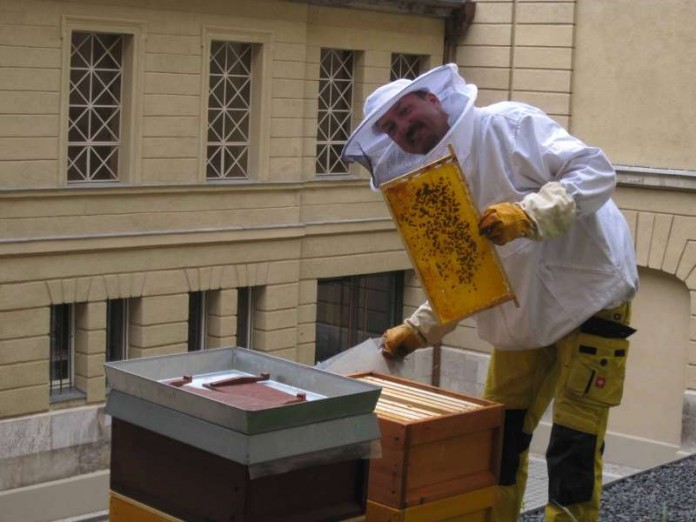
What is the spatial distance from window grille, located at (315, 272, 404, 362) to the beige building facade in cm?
9

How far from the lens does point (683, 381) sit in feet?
66.5

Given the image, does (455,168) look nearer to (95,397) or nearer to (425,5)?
(95,397)

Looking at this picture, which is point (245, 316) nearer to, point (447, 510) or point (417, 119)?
point (417, 119)

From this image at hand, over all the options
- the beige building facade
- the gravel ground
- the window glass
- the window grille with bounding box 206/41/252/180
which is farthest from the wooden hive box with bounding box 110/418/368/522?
the window glass

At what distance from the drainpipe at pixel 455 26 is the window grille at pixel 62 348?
7.92m

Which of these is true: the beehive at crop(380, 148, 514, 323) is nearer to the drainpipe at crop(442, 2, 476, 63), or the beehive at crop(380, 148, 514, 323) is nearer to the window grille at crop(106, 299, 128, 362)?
the window grille at crop(106, 299, 128, 362)

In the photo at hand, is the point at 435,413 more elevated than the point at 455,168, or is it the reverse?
the point at 455,168

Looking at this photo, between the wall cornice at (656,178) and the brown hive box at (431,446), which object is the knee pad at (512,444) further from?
the wall cornice at (656,178)

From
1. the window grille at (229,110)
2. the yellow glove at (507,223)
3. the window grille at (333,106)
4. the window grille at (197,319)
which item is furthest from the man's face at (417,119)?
the window grille at (333,106)

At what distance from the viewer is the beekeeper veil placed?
6.64m

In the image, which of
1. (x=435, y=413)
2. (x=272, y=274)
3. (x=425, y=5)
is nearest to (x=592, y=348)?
(x=435, y=413)

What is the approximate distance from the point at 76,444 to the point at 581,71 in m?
9.40

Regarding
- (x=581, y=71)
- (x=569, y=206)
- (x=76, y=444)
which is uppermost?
(x=581, y=71)

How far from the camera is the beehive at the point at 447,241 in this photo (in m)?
6.43
